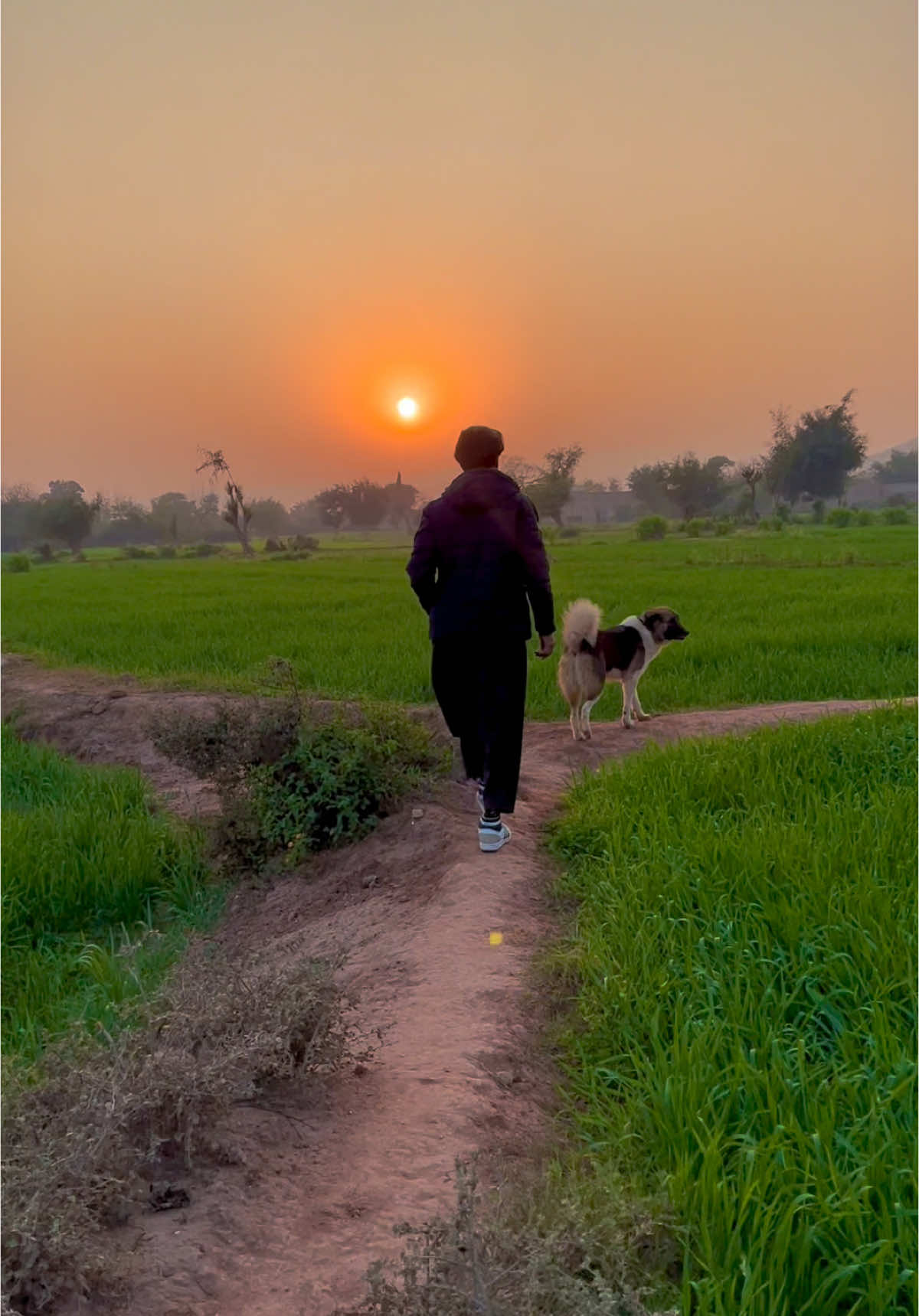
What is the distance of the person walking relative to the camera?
4.52 metres

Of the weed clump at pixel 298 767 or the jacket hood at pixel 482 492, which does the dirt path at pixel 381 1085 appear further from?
→ the jacket hood at pixel 482 492

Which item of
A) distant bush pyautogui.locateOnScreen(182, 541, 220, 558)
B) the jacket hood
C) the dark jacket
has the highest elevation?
distant bush pyautogui.locateOnScreen(182, 541, 220, 558)

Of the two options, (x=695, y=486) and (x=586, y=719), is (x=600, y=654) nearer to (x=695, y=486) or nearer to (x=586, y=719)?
(x=586, y=719)

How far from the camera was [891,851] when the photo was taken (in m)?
3.93

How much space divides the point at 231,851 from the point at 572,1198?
388 centimetres

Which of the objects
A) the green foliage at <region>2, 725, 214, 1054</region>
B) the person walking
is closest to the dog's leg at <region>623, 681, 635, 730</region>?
the person walking

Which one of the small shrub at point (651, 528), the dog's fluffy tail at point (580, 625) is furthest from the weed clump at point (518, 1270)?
the small shrub at point (651, 528)

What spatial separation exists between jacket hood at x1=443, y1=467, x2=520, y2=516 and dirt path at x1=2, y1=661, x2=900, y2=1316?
5.63ft

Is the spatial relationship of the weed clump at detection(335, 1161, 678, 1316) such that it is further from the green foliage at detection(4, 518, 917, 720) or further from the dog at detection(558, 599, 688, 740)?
the green foliage at detection(4, 518, 917, 720)

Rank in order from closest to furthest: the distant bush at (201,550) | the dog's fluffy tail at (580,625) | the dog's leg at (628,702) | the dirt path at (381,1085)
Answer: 1. the dirt path at (381,1085)
2. the dog's fluffy tail at (580,625)
3. the dog's leg at (628,702)
4. the distant bush at (201,550)

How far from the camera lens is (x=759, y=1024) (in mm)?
2783

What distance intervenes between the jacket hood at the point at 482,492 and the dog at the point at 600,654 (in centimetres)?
226

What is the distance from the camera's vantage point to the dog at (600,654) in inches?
264

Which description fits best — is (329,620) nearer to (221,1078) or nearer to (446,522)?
(446,522)
